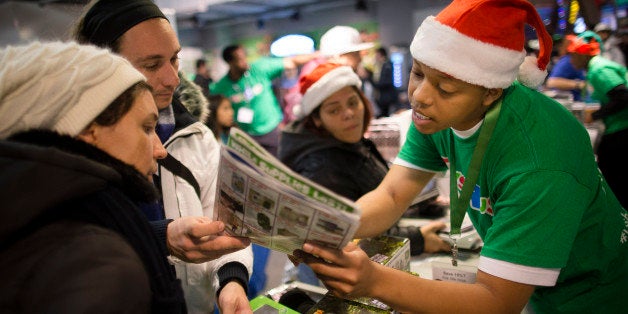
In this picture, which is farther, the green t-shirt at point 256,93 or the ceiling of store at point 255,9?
the ceiling of store at point 255,9

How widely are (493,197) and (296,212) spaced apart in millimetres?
643

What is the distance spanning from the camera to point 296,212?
29.6 inches

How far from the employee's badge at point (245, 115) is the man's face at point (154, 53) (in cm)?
345

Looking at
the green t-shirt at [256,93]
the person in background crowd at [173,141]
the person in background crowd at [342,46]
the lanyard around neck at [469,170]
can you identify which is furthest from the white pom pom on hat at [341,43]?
the lanyard around neck at [469,170]

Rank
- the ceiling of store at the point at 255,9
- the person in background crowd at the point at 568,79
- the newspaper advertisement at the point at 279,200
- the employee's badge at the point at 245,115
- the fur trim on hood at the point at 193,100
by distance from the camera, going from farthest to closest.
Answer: the ceiling of store at the point at 255,9
the person in background crowd at the point at 568,79
the employee's badge at the point at 245,115
the fur trim on hood at the point at 193,100
the newspaper advertisement at the point at 279,200

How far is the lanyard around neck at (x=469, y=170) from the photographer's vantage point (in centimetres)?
108

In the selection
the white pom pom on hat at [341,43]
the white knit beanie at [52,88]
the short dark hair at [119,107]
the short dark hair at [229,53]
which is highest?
the white knit beanie at [52,88]

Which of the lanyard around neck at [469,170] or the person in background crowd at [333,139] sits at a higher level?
the lanyard around neck at [469,170]

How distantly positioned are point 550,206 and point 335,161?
48.8 inches

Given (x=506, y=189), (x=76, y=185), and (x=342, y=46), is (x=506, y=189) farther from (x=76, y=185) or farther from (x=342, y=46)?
(x=342, y=46)

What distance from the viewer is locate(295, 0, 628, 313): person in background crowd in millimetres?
942

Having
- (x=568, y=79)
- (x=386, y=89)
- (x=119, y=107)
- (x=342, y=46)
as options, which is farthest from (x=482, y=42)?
(x=386, y=89)

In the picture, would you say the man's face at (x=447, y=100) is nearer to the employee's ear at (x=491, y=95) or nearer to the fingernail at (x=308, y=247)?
the employee's ear at (x=491, y=95)

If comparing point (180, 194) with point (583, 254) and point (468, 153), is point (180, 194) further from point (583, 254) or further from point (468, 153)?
point (583, 254)
